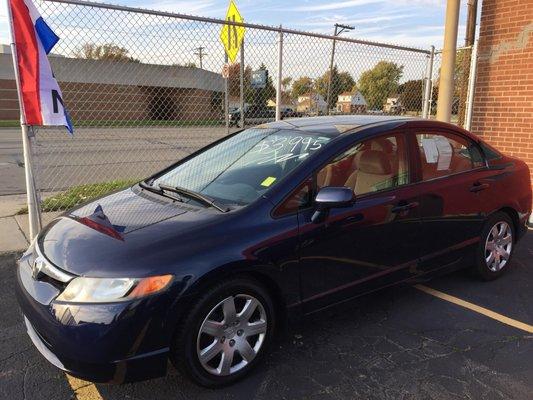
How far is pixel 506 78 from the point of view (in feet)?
25.1

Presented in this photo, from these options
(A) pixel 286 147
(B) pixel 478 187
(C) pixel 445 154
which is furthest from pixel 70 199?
(B) pixel 478 187

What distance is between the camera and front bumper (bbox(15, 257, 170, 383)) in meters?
2.45

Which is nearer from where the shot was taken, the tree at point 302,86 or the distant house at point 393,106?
the tree at point 302,86

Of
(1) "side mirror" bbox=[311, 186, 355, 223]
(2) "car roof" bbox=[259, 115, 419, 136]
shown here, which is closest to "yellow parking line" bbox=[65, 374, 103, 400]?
(1) "side mirror" bbox=[311, 186, 355, 223]

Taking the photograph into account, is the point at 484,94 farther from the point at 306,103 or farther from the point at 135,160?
the point at 135,160

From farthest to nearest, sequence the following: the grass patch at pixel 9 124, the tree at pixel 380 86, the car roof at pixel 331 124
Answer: the grass patch at pixel 9 124, the tree at pixel 380 86, the car roof at pixel 331 124

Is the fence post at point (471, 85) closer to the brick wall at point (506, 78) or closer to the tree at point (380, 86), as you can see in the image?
the brick wall at point (506, 78)

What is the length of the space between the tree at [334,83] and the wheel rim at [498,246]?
4.25 meters

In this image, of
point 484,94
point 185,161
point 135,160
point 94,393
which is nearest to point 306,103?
point 484,94

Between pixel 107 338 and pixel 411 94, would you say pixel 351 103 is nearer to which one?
pixel 411 94

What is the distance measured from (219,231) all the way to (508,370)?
2.08 m

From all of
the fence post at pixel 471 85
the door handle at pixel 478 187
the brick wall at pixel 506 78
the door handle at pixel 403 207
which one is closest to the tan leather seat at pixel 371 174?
the door handle at pixel 403 207

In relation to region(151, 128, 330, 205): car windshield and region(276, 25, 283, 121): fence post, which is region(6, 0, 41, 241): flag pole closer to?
region(151, 128, 330, 205): car windshield

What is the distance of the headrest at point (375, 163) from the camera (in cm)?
363
